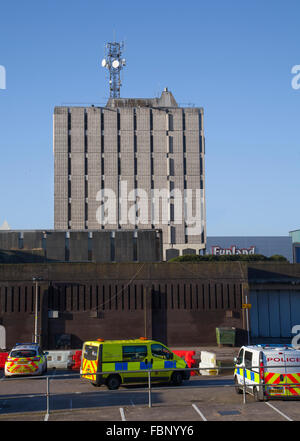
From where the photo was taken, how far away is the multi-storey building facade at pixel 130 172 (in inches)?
3962

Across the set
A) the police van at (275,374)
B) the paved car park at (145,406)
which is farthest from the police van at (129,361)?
the police van at (275,374)

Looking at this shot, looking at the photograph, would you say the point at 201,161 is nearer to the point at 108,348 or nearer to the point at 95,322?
the point at 95,322

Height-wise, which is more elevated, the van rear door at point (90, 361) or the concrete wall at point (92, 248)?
the concrete wall at point (92, 248)

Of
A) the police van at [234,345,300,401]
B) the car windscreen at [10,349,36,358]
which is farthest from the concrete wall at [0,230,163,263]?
the police van at [234,345,300,401]

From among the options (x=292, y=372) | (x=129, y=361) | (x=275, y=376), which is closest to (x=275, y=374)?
(x=275, y=376)

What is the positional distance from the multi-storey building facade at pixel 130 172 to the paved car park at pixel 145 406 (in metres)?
77.7

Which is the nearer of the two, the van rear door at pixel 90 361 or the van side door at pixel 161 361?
the van rear door at pixel 90 361

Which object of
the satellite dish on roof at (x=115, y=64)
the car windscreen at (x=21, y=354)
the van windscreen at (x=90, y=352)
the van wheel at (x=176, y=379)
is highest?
the satellite dish on roof at (x=115, y=64)

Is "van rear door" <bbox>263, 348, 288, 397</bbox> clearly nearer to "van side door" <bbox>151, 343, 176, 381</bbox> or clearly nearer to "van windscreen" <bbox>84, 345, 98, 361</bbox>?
"van side door" <bbox>151, 343, 176, 381</bbox>

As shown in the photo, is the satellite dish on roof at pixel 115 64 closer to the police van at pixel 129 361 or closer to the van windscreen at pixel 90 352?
the van windscreen at pixel 90 352

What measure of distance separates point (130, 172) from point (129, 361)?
79.6 metres

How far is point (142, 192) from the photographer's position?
101 meters

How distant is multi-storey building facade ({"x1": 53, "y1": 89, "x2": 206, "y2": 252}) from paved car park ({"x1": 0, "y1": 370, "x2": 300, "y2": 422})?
77725 millimetres

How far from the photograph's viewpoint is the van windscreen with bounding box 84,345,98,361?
23334mm
